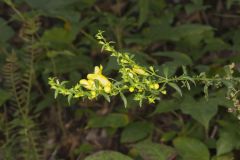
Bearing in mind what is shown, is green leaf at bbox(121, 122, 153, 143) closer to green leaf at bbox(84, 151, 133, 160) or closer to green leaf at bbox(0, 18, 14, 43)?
green leaf at bbox(84, 151, 133, 160)

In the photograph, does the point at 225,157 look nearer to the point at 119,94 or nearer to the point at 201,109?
the point at 201,109

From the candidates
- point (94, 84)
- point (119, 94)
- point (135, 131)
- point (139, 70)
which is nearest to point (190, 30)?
point (119, 94)

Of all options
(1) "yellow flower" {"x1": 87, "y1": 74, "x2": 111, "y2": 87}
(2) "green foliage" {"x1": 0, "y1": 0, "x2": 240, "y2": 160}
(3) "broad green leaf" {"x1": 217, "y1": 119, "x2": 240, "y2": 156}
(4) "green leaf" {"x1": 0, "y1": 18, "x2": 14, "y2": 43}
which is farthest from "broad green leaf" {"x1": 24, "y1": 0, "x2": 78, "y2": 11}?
(1) "yellow flower" {"x1": 87, "y1": 74, "x2": 111, "y2": 87}

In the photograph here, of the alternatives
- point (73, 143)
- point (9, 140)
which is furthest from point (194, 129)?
point (9, 140)

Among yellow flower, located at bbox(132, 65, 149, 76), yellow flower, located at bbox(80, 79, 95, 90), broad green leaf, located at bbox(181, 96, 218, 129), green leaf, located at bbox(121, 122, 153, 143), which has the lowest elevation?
green leaf, located at bbox(121, 122, 153, 143)

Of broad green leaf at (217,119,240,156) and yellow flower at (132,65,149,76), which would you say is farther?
broad green leaf at (217,119,240,156)

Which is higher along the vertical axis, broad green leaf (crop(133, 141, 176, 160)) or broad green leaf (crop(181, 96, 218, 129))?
broad green leaf (crop(181, 96, 218, 129))

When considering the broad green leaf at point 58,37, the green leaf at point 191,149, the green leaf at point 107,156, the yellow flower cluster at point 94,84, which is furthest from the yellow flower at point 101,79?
the broad green leaf at point 58,37

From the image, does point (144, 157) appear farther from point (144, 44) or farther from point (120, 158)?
point (144, 44)
